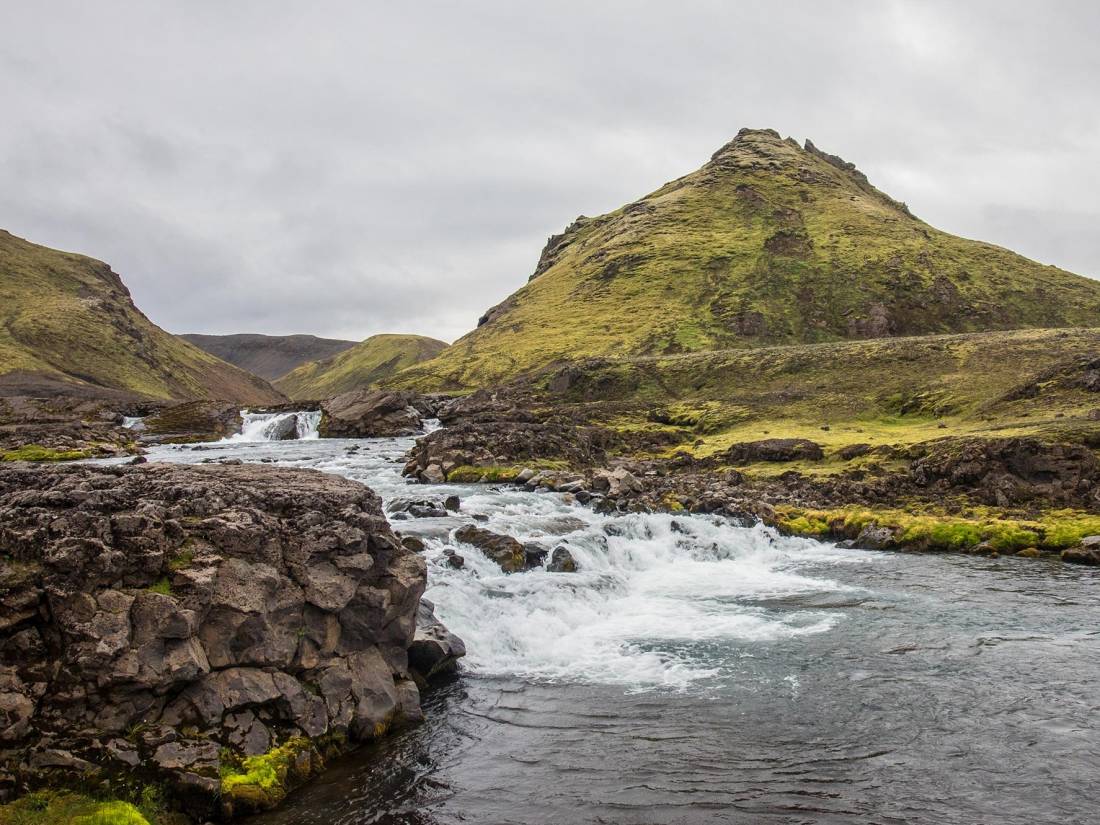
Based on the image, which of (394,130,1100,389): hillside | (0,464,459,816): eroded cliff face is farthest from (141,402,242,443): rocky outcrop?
(0,464,459,816): eroded cliff face

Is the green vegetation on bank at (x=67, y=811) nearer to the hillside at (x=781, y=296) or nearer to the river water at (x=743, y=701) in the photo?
the river water at (x=743, y=701)

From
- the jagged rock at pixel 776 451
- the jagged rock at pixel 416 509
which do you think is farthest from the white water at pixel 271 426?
the jagged rock at pixel 416 509

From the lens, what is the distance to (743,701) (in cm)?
1975

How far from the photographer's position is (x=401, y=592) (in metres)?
19.5

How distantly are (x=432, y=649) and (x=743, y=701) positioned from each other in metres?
8.82

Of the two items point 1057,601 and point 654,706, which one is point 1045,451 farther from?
point 654,706

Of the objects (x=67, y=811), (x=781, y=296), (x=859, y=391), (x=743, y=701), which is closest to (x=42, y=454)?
(x=67, y=811)

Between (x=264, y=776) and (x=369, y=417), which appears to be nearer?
(x=264, y=776)

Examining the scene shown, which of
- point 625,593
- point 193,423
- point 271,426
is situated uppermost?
point 271,426

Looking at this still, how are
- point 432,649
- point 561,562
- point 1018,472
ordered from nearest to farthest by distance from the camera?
1. point 432,649
2. point 561,562
3. point 1018,472

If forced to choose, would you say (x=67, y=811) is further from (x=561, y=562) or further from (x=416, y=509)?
(x=416, y=509)

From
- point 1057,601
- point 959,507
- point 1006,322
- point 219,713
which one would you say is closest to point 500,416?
point 959,507

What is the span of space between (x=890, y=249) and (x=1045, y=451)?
143809 mm

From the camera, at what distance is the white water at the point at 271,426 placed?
101125mm
